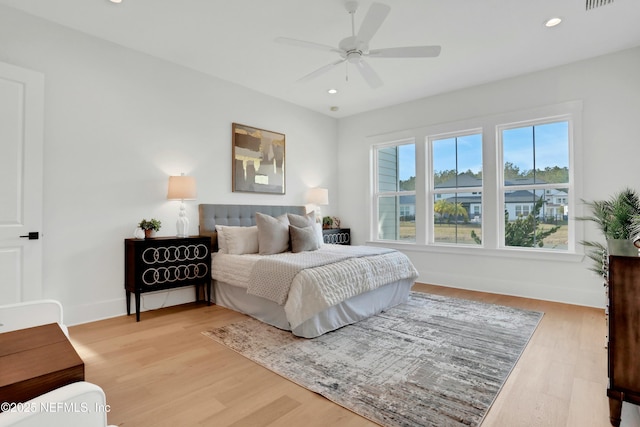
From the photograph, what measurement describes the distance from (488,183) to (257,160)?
3247mm

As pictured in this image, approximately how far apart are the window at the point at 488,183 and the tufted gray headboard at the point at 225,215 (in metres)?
2.15

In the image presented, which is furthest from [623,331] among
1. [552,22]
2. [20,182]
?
[20,182]

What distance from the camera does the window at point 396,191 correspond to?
17.4ft

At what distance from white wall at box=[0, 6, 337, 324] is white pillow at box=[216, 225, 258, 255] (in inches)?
15.6

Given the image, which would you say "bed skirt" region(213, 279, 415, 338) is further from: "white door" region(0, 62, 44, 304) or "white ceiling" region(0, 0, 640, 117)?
"white ceiling" region(0, 0, 640, 117)

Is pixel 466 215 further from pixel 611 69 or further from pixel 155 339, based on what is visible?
pixel 155 339

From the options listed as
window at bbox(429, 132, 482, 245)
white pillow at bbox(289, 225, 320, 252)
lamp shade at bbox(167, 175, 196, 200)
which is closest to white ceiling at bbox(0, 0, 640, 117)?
window at bbox(429, 132, 482, 245)

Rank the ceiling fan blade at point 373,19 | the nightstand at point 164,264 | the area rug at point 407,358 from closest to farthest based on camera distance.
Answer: the area rug at point 407,358 < the ceiling fan blade at point 373,19 < the nightstand at point 164,264

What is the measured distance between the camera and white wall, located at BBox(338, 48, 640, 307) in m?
3.55

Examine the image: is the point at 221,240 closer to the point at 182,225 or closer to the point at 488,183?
the point at 182,225

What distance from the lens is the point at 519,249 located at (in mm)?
4273

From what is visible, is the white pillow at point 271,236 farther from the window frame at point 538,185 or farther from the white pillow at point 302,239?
the window frame at point 538,185

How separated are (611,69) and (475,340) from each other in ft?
11.1

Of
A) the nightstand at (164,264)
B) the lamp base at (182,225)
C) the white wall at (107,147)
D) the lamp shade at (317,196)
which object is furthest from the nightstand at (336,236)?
the lamp base at (182,225)
